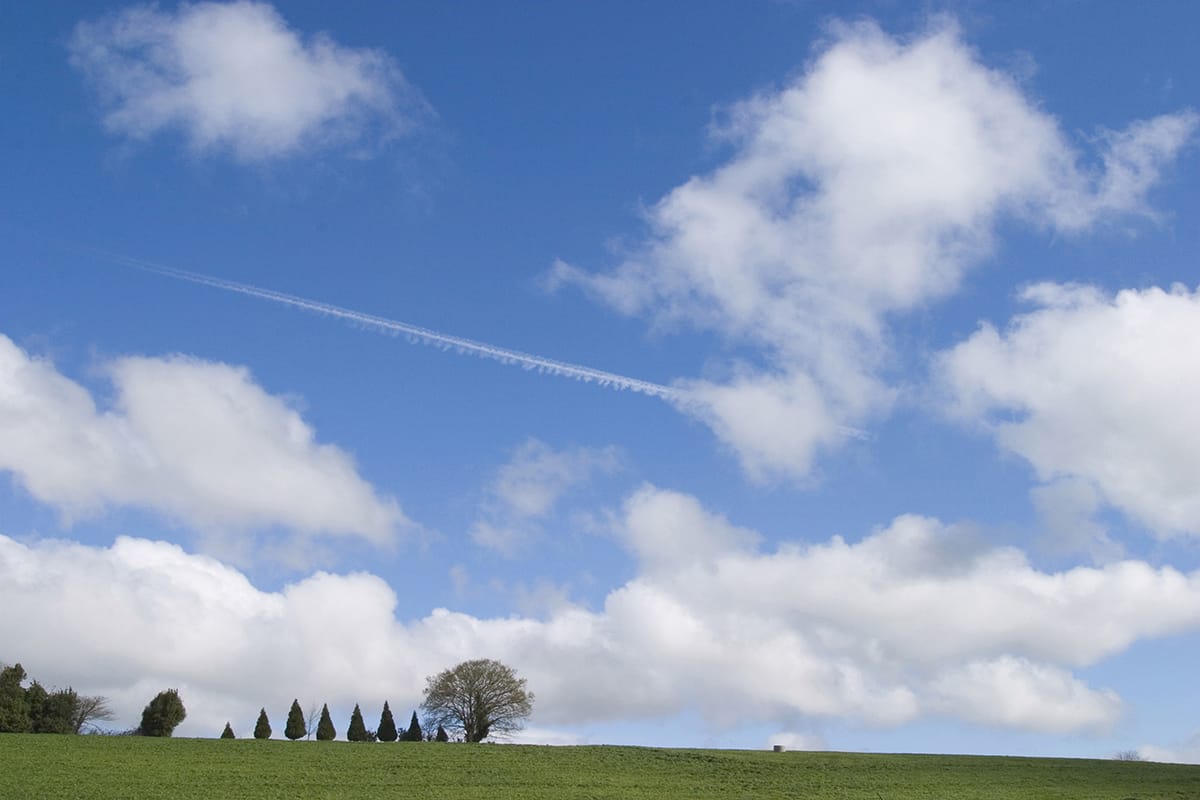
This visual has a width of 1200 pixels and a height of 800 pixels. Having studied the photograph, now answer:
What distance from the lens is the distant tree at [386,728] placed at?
318 feet

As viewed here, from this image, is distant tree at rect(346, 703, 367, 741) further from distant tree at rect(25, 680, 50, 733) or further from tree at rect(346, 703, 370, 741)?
distant tree at rect(25, 680, 50, 733)

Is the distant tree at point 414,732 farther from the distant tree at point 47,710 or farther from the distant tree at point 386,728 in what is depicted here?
the distant tree at point 47,710

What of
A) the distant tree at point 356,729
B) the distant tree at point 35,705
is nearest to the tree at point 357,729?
the distant tree at point 356,729

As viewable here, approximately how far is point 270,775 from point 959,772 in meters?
42.3

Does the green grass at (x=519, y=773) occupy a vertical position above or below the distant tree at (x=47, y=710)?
below

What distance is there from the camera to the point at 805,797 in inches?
2258

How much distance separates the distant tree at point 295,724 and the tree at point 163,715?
9.35 m

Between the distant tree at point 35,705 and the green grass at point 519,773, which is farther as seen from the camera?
the distant tree at point 35,705

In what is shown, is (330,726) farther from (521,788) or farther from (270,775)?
(521,788)

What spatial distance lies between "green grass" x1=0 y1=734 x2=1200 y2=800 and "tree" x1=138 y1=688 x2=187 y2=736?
18793mm

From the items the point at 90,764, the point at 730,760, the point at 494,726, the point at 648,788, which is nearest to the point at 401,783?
the point at 648,788

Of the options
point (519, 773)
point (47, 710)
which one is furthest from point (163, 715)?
point (519, 773)

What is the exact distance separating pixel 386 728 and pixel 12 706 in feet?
98.0

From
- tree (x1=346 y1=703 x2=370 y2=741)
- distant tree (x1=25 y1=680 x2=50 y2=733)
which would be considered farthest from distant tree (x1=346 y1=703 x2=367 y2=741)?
distant tree (x1=25 y1=680 x2=50 y2=733)
